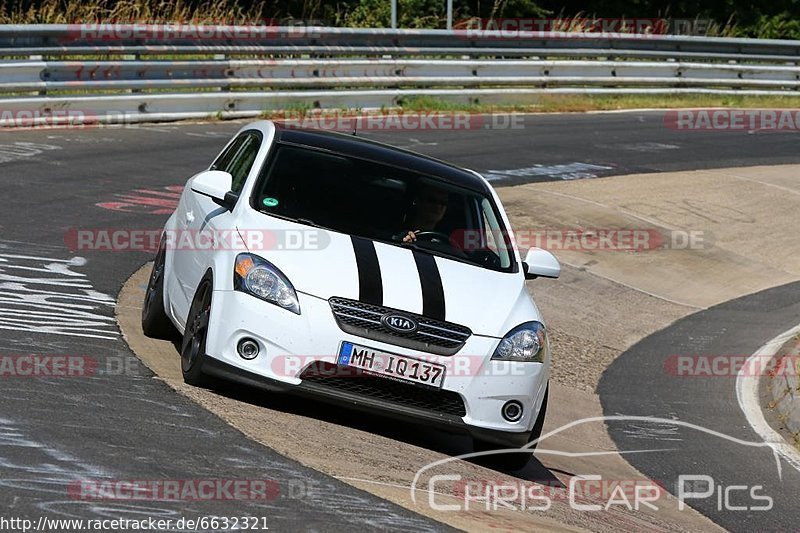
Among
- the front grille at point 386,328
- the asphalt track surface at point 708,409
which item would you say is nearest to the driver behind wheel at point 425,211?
the front grille at point 386,328

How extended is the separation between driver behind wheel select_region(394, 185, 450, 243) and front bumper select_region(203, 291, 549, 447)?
109cm

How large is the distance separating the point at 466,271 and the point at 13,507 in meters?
3.45

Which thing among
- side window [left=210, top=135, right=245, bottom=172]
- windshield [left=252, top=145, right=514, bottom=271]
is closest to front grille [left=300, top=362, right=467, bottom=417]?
windshield [left=252, top=145, right=514, bottom=271]

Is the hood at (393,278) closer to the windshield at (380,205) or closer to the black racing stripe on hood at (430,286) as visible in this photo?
the black racing stripe on hood at (430,286)

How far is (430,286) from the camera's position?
743 centimetres

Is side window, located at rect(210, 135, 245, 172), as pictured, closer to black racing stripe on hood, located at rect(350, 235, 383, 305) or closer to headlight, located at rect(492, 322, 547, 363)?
black racing stripe on hood, located at rect(350, 235, 383, 305)

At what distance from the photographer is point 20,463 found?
5.67 meters

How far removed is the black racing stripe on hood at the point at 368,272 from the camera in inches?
282

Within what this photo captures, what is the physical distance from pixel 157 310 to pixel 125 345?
44 centimetres

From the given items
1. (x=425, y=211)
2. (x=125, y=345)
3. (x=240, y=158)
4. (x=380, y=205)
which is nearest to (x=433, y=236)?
(x=425, y=211)

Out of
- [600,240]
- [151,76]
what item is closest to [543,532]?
[600,240]

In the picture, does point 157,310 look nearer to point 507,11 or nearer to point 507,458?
point 507,458

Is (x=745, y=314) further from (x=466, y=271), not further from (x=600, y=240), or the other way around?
(x=466, y=271)

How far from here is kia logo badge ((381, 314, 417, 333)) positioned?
23.3 feet
